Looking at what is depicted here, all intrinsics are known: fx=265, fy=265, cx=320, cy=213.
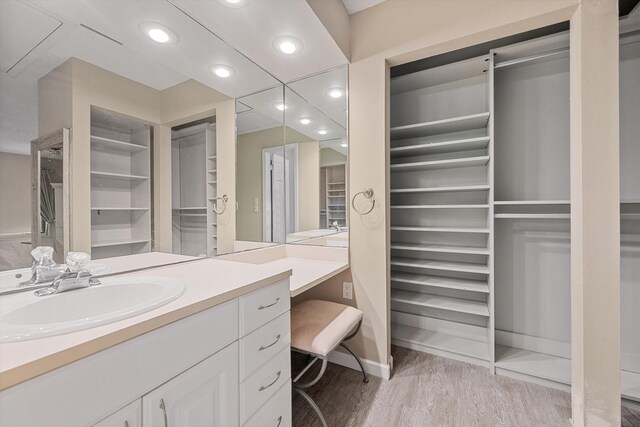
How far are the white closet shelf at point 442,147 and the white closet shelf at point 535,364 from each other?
1.61 m

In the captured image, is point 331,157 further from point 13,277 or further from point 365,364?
point 13,277

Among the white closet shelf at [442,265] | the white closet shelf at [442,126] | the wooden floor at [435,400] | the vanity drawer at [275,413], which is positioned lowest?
the wooden floor at [435,400]

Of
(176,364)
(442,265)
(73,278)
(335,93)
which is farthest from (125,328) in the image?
(442,265)

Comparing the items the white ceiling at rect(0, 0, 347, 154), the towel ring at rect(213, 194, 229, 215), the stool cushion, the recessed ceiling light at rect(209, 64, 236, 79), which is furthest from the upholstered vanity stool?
the recessed ceiling light at rect(209, 64, 236, 79)

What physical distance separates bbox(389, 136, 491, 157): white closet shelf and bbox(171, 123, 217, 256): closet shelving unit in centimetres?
138

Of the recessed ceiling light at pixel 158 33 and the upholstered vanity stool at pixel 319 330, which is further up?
the recessed ceiling light at pixel 158 33

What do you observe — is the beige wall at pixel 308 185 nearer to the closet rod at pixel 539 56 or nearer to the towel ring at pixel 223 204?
the towel ring at pixel 223 204

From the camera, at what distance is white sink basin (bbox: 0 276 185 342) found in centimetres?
62

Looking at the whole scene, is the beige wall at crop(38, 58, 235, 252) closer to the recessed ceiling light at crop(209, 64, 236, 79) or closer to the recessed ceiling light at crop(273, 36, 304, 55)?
the recessed ceiling light at crop(209, 64, 236, 79)

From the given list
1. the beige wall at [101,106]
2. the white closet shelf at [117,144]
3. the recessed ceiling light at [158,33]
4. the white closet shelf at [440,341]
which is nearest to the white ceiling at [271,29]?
the recessed ceiling light at [158,33]

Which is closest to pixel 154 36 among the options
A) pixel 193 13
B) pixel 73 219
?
pixel 193 13

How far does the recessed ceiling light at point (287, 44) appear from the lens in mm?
1617

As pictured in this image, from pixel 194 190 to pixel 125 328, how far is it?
→ 38.4 inches

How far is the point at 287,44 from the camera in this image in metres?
1.67
